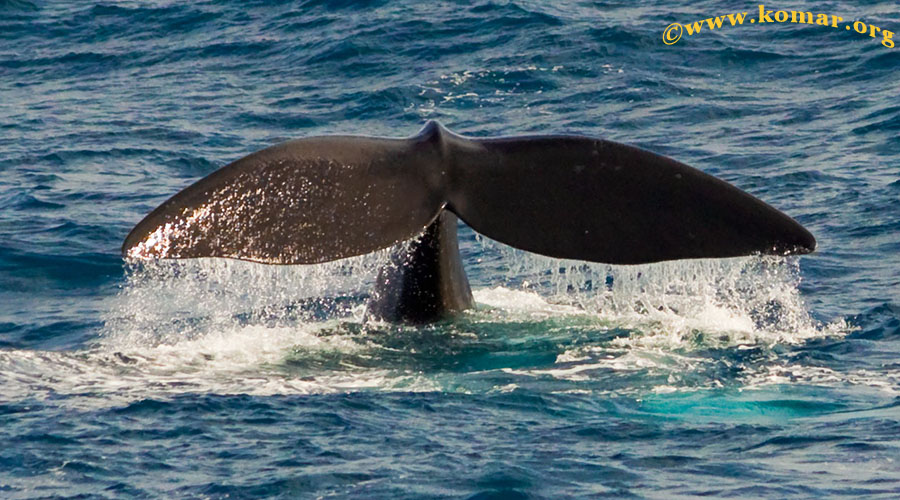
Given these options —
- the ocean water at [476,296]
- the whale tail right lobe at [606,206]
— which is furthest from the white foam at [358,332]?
Answer: the whale tail right lobe at [606,206]

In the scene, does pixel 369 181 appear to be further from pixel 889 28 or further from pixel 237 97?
pixel 889 28

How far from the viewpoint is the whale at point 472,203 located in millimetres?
7625

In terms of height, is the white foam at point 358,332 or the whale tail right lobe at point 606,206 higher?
the whale tail right lobe at point 606,206

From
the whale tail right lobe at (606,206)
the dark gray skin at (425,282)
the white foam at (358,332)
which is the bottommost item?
the white foam at (358,332)

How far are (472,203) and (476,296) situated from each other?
2919 millimetres

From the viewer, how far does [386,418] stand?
7.72 metres

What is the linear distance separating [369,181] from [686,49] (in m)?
13.4

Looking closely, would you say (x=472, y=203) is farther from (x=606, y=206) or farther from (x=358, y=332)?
(x=358, y=332)

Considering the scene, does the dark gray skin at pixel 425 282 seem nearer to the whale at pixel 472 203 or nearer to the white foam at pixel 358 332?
the white foam at pixel 358 332

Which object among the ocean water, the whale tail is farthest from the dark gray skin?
the whale tail

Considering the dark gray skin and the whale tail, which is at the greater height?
the whale tail

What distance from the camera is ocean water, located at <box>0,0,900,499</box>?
7.06 m

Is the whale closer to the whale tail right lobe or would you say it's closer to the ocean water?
the whale tail right lobe

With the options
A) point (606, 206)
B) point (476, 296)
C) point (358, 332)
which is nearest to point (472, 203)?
point (606, 206)
